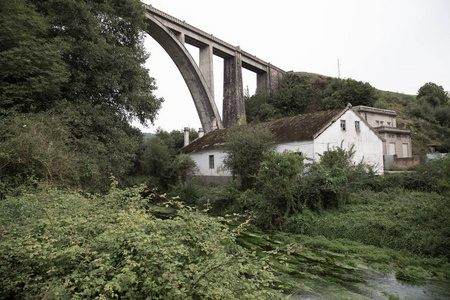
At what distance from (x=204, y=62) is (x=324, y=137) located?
789 inches

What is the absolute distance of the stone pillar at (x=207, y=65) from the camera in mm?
30234

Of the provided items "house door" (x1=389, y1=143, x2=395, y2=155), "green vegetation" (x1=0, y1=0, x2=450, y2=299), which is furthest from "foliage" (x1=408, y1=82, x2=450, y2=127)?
"green vegetation" (x1=0, y1=0, x2=450, y2=299)

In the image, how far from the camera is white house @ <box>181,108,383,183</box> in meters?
14.8

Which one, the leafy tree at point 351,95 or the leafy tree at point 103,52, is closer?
the leafy tree at point 103,52

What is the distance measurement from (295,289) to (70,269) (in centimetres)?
422

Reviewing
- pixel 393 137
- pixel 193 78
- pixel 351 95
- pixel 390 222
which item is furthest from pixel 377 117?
pixel 390 222

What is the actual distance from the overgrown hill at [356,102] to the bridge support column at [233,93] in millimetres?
3565

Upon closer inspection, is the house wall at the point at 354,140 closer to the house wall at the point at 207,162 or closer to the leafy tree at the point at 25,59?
the house wall at the point at 207,162

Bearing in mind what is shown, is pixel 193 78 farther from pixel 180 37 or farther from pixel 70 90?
pixel 70 90

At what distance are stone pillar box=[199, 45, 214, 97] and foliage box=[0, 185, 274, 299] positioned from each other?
90.0 ft

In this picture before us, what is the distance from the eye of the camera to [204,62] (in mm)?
30766

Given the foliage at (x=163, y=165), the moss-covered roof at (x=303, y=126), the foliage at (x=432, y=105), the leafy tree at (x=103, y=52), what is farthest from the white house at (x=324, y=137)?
the foliage at (x=432, y=105)

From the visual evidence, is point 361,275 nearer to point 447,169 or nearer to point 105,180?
point 447,169

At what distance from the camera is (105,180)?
1112 centimetres
